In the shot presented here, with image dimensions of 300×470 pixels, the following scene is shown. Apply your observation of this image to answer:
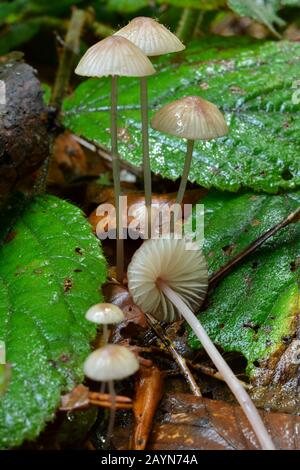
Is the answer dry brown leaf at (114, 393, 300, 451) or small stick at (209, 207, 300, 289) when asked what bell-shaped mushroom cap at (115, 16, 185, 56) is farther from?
dry brown leaf at (114, 393, 300, 451)

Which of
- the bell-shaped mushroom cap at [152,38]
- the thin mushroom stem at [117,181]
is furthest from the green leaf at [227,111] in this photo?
the bell-shaped mushroom cap at [152,38]

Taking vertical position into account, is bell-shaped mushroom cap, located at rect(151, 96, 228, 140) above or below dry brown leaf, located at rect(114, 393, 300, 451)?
above

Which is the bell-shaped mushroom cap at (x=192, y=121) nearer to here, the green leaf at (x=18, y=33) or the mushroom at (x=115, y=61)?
the mushroom at (x=115, y=61)

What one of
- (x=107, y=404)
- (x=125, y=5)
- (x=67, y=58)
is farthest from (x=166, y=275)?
(x=125, y=5)

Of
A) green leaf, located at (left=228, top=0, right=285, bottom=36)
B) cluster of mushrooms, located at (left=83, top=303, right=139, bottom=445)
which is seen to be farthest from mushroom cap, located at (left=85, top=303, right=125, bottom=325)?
green leaf, located at (left=228, top=0, right=285, bottom=36)

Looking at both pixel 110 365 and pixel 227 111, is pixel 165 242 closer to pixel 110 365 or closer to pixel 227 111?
pixel 110 365

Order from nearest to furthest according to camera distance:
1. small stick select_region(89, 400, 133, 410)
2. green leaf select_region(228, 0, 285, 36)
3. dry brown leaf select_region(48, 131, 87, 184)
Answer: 1. small stick select_region(89, 400, 133, 410)
2. green leaf select_region(228, 0, 285, 36)
3. dry brown leaf select_region(48, 131, 87, 184)
